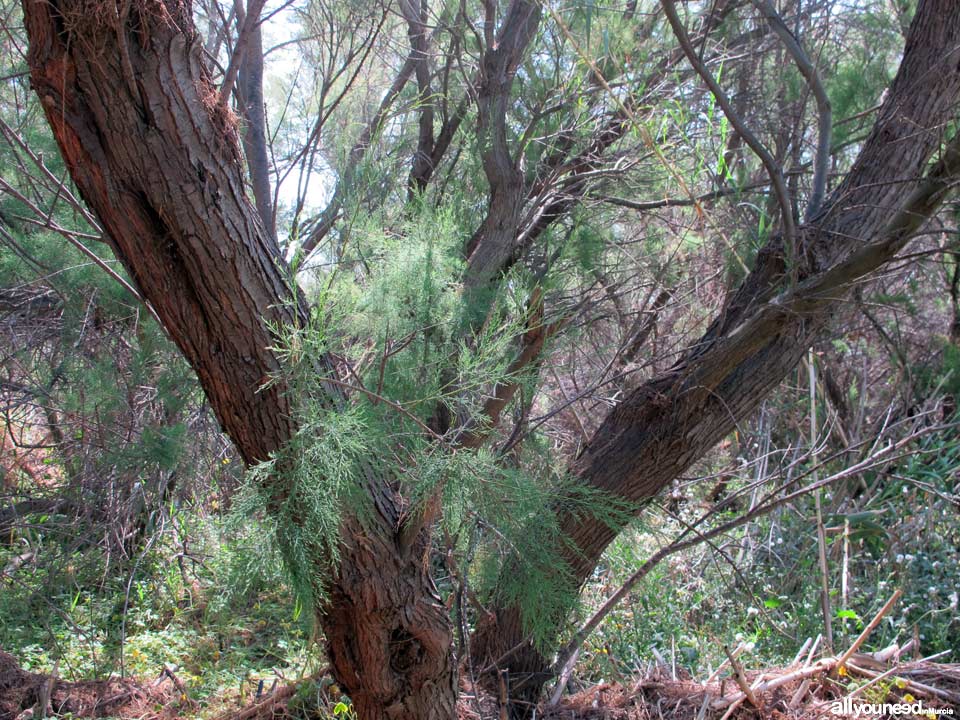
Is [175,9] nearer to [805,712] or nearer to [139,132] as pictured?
[139,132]

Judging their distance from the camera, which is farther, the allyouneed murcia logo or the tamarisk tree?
the allyouneed murcia logo

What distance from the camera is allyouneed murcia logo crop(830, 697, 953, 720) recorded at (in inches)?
108

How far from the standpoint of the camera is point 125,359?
3.30 m

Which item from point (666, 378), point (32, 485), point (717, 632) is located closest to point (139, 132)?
point (666, 378)

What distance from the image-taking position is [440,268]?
89.5 inches

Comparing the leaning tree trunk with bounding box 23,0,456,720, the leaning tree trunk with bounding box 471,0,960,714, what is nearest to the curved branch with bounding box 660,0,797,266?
the leaning tree trunk with bounding box 471,0,960,714

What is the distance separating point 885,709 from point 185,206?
284 cm

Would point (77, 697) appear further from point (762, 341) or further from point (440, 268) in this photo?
point (762, 341)

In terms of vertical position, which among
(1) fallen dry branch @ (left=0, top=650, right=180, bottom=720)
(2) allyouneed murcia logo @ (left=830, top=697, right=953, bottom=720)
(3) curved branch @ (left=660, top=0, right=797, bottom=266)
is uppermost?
(3) curved branch @ (left=660, top=0, right=797, bottom=266)

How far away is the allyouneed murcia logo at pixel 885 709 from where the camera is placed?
274 cm

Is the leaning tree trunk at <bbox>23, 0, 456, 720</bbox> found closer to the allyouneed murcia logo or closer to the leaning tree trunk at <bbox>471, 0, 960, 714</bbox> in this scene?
the leaning tree trunk at <bbox>471, 0, 960, 714</bbox>

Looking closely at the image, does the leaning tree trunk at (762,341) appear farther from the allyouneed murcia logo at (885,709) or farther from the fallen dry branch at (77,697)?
the fallen dry branch at (77,697)

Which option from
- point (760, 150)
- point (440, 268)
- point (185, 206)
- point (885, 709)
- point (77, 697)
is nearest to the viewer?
point (185, 206)

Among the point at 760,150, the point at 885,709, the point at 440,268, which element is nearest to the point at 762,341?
the point at 760,150
